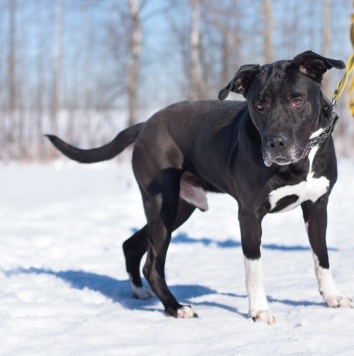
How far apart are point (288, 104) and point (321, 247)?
95 centimetres

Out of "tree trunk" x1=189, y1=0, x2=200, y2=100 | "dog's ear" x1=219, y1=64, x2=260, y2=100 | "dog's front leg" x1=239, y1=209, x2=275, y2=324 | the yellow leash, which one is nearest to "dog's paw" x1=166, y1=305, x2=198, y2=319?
"dog's front leg" x1=239, y1=209, x2=275, y2=324

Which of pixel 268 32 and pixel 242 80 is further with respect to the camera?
pixel 268 32

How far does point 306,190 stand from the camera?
3283mm

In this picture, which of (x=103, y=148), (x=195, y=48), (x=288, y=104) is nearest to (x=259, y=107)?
(x=288, y=104)

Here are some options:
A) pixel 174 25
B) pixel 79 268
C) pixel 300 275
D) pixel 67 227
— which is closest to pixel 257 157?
pixel 300 275

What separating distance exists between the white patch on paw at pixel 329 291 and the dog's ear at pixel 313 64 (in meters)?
1.06

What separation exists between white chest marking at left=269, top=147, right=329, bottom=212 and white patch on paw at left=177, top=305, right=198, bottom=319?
0.74 m

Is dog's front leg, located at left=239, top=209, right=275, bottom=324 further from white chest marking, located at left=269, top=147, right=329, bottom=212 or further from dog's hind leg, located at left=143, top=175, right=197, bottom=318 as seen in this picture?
dog's hind leg, located at left=143, top=175, right=197, bottom=318

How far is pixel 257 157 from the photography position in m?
3.26

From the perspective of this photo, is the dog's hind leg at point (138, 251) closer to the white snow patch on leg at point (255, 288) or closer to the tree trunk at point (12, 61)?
the white snow patch on leg at point (255, 288)

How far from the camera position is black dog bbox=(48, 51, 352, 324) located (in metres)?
3.10

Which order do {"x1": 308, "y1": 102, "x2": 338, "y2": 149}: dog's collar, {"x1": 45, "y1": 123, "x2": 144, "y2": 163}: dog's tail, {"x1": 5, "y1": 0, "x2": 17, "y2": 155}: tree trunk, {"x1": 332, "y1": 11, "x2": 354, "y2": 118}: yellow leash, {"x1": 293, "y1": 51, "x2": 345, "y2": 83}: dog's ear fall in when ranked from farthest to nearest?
{"x1": 5, "y1": 0, "x2": 17, "y2": 155}: tree trunk < {"x1": 45, "y1": 123, "x2": 144, "y2": 163}: dog's tail < {"x1": 332, "y1": 11, "x2": 354, "y2": 118}: yellow leash < {"x1": 308, "y1": 102, "x2": 338, "y2": 149}: dog's collar < {"x1": 293, "y1": 51, "x2": 345, "y2": 83}: dog's ear

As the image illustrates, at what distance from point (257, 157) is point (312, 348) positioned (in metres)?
1.05

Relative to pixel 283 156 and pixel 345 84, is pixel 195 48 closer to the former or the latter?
pixel 345 84
